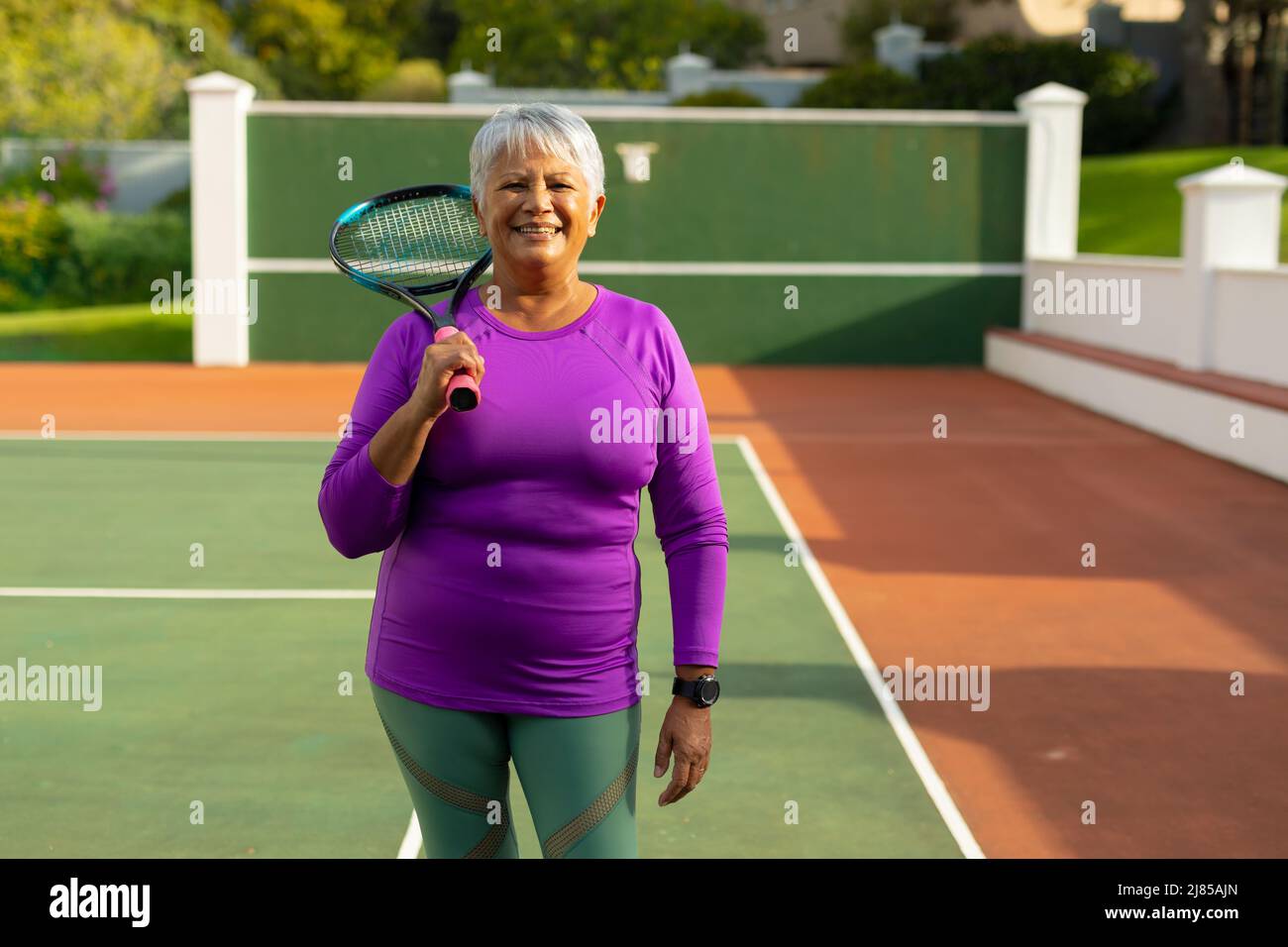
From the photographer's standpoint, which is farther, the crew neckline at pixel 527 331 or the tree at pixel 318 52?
the tree at pixel 318 52

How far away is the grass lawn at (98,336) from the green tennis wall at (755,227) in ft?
12.3

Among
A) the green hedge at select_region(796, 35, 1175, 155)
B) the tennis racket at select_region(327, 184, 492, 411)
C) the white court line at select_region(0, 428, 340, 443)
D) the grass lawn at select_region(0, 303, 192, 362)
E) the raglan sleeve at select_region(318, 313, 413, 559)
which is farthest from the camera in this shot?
the green hedge at select_region(796, 35, 1175, 155)

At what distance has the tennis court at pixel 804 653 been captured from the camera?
5.19m

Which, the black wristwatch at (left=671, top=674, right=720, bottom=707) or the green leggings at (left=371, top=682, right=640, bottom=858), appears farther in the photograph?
the black wristwatch at (left=671, top=674, right=720, bottom=707)

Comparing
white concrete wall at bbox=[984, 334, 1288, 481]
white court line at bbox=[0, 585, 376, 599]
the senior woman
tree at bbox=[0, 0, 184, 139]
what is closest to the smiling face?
the senior woman

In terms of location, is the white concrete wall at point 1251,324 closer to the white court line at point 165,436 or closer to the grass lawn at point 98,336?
the white court line at point 165,436

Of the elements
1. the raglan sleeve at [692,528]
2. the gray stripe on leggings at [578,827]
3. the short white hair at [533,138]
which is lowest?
Answer: the gray stripe on leggings at [578,827]

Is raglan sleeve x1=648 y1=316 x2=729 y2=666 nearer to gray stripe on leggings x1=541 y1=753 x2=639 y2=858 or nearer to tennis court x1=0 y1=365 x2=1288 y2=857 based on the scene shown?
gray stripe on leggings x1=541 y1=753 x2=639 y2=858

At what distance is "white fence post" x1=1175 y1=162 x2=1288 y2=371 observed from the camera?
14.8 m

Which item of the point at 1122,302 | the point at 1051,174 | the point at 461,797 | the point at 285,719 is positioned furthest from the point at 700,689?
the point at 1051,174

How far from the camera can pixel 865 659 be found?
23.6ft

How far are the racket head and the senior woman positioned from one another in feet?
1.30

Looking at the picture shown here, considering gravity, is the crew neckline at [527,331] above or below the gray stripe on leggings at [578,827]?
above

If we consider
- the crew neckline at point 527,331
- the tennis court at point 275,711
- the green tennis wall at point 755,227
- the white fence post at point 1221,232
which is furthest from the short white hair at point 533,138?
the green tennis wall at point 755,227
